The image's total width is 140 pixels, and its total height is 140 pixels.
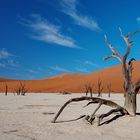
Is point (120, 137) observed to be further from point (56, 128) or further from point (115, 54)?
point (115, 54)

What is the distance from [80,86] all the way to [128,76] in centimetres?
8975

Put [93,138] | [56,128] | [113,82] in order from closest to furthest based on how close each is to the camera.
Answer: [93,138]
[56,128]
[113,82]

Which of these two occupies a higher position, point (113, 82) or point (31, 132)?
point (113, 82)

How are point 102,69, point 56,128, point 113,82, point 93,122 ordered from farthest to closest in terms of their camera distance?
point 102,69, point 113,82, point 93,122, point 56,128

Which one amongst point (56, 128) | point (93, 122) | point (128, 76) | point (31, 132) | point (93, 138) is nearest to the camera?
point (93, 138)

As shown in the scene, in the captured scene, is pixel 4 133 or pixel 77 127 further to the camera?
pixel 77 127

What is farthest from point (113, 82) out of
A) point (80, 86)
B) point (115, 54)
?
point (115, 54)

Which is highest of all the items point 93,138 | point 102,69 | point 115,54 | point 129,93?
point 102,69

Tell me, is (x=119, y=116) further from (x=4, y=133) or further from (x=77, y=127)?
(x=4, y=133)

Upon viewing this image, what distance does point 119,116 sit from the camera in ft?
39.3

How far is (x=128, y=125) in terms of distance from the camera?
10961mm

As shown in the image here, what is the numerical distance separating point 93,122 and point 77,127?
876 mm

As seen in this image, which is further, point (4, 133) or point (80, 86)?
point (80, 86)

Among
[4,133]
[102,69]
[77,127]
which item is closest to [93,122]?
[77,127]
